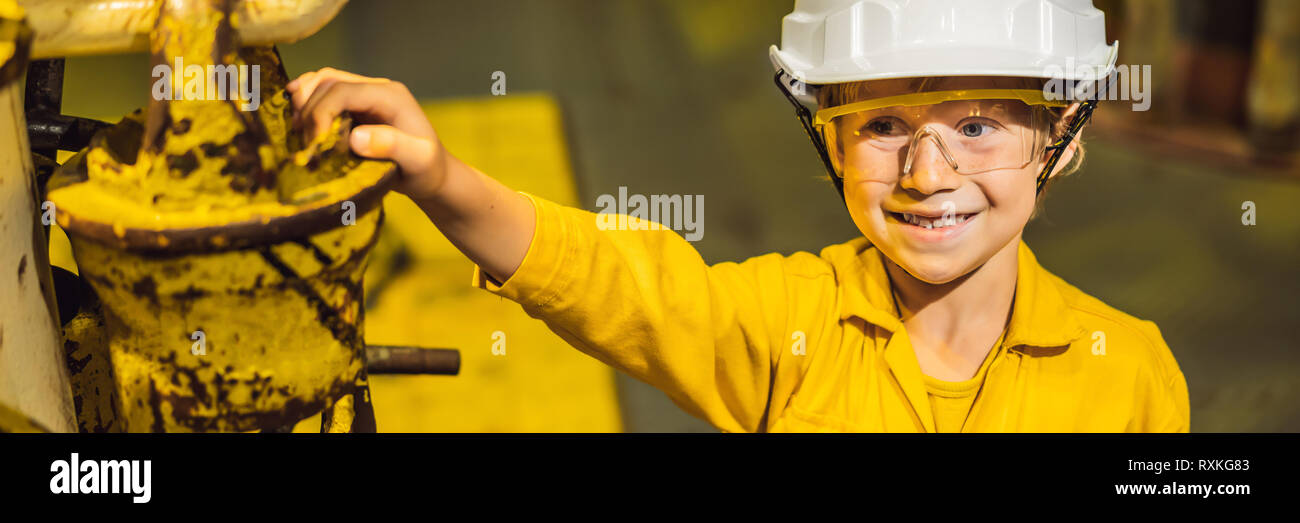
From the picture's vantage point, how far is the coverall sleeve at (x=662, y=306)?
115 centimetres

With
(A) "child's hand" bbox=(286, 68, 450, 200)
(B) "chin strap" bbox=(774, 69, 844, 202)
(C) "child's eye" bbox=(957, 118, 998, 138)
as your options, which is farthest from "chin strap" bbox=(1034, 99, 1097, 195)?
(A) "child's hand" bbox=(286, 68, 450, 200)

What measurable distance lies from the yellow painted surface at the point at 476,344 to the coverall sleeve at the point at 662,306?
1292mm

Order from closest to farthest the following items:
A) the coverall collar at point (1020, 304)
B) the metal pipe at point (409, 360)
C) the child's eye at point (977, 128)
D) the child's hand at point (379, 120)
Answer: the child's hand at point (379, 120), the metal pipe at point (409, 360), the child's eye at point (977, 128), the coverall collar at point (1020, 304)

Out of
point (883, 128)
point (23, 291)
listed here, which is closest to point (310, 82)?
point (23, 291)

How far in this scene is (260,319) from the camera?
2.55 feet

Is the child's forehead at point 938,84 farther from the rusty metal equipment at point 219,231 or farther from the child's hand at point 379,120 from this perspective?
the rusty metal equipment at point 219,231

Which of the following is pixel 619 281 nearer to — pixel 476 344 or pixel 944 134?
pixel 944 134

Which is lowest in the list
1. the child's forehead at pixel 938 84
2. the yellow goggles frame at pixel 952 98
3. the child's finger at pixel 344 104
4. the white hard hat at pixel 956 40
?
the child's finger at pixel 344 104

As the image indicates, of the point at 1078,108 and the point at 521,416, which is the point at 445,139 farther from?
the point at 1078,108

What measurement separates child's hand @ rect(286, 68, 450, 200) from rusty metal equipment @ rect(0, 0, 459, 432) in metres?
0.02

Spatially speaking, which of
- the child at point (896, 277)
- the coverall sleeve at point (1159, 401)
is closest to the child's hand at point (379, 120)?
the child at point (896, 277)

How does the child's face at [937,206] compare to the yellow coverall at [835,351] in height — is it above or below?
above

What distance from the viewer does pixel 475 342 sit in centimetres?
297

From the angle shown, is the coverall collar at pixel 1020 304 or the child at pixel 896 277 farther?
the coverall collar at pixel 1020 304
